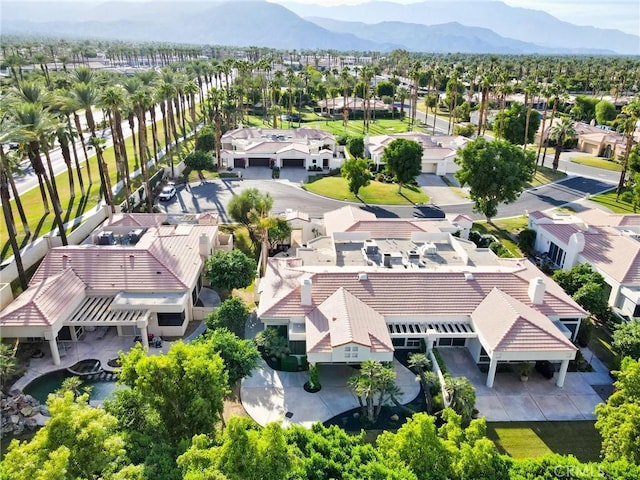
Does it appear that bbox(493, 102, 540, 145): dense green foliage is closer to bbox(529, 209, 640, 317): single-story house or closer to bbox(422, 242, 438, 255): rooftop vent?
bbox(529, 209, 640, 317): single-story house

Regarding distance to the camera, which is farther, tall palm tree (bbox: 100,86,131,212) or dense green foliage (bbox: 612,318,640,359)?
tall palm tree (bbox: 100,86,131,212)

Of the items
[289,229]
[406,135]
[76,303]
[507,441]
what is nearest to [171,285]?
[76,303]

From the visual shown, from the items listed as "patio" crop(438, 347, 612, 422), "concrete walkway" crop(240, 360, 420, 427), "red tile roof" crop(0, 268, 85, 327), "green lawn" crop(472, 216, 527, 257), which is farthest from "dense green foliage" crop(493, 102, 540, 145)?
"red tile roof" crop(0, 268, 85, 327)

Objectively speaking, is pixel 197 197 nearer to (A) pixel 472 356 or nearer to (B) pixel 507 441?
(A) pixel 472 356

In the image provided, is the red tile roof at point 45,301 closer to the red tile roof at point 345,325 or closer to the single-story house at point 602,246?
the red tile roof at point 345,325

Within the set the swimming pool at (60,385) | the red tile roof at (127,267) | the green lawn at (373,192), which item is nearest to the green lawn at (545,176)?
the green lawn at (373,192)

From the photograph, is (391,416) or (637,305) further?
(637,305)

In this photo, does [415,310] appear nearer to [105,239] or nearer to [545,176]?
[105,239]
